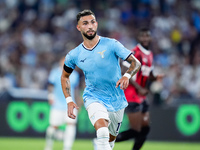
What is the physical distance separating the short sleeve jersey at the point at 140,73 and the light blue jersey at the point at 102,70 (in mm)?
2179

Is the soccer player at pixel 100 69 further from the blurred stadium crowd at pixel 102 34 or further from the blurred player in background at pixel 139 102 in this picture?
the blurred stadium crowd at pixel 102 34

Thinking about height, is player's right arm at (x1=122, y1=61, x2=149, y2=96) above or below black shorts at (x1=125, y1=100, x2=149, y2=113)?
above

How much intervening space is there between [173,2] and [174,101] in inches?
264

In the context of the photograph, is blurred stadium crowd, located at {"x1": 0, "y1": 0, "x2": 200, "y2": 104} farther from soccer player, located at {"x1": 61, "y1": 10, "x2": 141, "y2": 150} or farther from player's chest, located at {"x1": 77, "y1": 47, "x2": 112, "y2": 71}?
player's chest, located at {"x1": 77, "y1": 47, "x2": 112, "y2": 71}

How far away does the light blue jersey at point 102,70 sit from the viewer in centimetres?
743

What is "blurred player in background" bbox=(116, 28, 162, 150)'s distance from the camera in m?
9.76

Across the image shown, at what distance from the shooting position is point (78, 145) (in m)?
14.5

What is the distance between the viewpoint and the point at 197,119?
15.5 meters

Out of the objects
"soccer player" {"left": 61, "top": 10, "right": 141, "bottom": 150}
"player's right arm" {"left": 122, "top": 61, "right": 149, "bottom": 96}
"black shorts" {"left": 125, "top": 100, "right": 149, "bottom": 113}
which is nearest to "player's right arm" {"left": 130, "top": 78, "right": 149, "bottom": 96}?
"player's right arm" {"left": 122, "top": 61, "right": 149, "bottom": 96}

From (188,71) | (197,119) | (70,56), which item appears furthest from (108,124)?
(188,71)

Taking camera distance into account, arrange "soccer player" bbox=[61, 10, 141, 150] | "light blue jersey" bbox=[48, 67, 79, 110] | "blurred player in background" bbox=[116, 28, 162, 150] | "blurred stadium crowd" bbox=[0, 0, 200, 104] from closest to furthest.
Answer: "soccer player" bbox=[61, 10, 141, 150], "blurred player in background" bbox=[116, 28, 162, 150], "light blue jersey" bbox=[48, 67, 79, 110], "blurred stadium crowd" bbox=[0, 0, 200, 104]

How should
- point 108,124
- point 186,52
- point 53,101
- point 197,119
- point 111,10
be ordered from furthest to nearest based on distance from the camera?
point 111,10, point 186,52, point 197,119, point 53,101, point 108,124

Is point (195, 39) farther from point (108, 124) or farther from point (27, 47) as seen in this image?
point (108, 124)

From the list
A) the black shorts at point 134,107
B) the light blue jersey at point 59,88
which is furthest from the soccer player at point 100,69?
the light blue jersey at point 59,88
